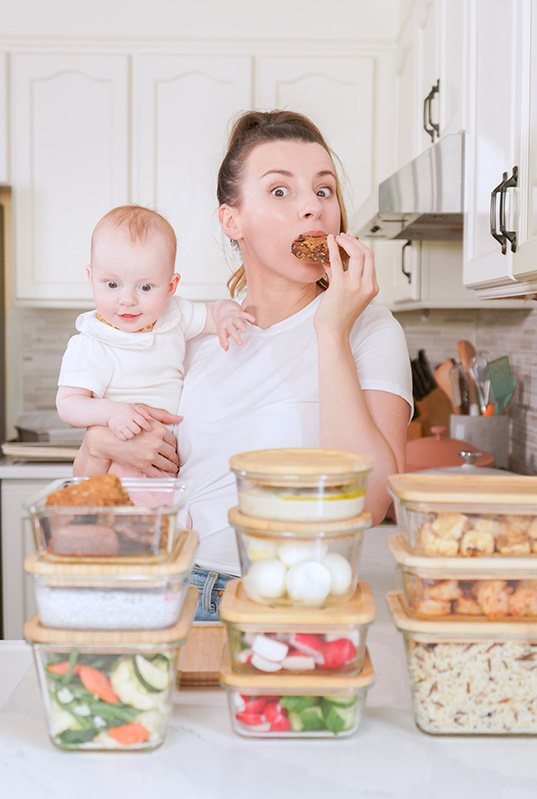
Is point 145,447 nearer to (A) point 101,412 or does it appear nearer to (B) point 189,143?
(A) point 101,412

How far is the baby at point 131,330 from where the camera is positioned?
1344 mm

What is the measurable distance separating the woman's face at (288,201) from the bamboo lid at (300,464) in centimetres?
51

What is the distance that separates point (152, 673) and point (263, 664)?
0.35 feet

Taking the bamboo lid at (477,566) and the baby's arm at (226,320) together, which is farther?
the baby's arm at (226,320)

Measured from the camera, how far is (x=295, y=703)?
2.66 ft

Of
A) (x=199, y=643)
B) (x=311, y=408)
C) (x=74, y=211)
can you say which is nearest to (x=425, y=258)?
(x=74, y=211)

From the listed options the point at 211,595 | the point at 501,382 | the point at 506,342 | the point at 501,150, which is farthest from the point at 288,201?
the point at 506,342

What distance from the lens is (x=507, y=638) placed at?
80 cm

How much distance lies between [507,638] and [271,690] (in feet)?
0.77

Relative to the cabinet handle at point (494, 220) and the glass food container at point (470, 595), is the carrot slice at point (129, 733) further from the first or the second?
the cabinet handle at point (494, 220)

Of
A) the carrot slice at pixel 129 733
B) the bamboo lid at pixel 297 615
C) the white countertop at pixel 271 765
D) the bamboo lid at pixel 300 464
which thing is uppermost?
the bamboo lid at pixel 300 464

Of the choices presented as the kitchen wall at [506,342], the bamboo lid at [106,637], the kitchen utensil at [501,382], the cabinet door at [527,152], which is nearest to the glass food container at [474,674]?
the bamboo lid at [106,637]

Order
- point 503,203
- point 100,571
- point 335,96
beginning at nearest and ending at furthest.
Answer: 1. point 100,571
2. point 503,203
3. point 335,96

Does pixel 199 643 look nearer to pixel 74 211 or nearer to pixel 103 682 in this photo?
pixel 103 682
